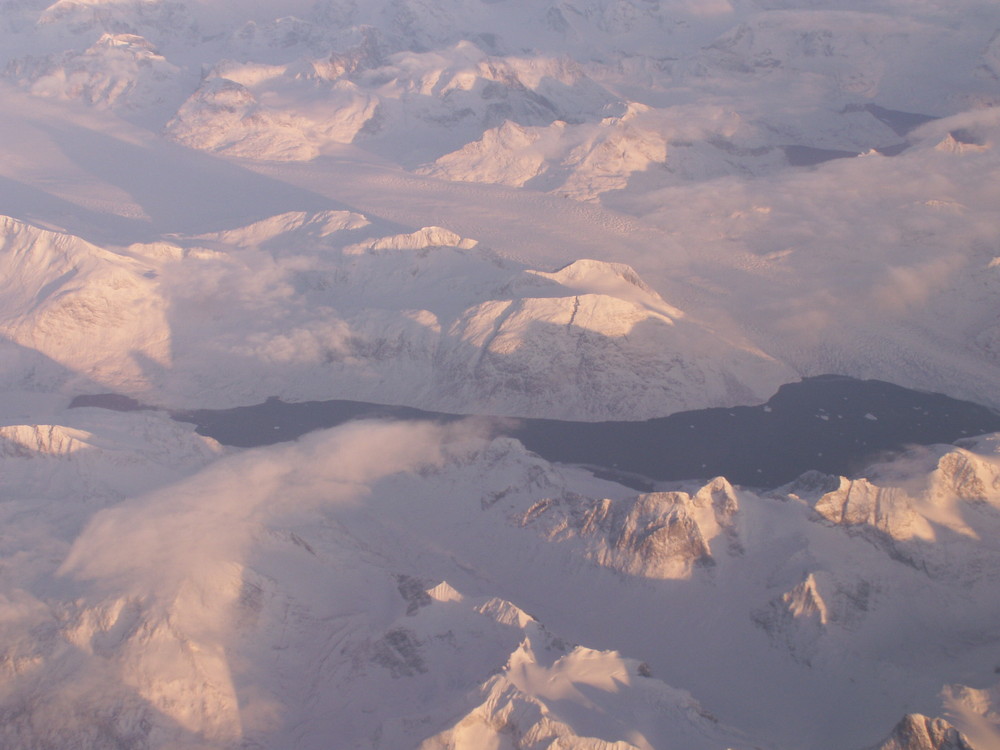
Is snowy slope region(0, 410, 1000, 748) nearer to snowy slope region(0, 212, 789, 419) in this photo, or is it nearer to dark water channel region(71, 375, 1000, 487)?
dark water channel region(71, 375, 1000, 487)

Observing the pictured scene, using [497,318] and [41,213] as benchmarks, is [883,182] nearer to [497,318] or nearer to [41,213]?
[497,318]

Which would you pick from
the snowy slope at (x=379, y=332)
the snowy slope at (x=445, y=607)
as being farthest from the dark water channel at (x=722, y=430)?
the snowy slope at (x=445, y=607)

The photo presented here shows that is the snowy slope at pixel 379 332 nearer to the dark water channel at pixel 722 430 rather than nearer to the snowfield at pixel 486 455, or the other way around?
the snowfield at pixel 486 455

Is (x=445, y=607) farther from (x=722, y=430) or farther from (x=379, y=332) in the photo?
(x=379, y=332)

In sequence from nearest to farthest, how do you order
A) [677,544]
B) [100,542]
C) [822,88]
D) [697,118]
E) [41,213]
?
[100,542] < [677,544] < [41,213] < [697,118] < [822,88]

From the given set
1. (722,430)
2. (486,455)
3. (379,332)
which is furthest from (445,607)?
(379,332)

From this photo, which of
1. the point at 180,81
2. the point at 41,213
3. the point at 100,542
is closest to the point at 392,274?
the point at 100,542
